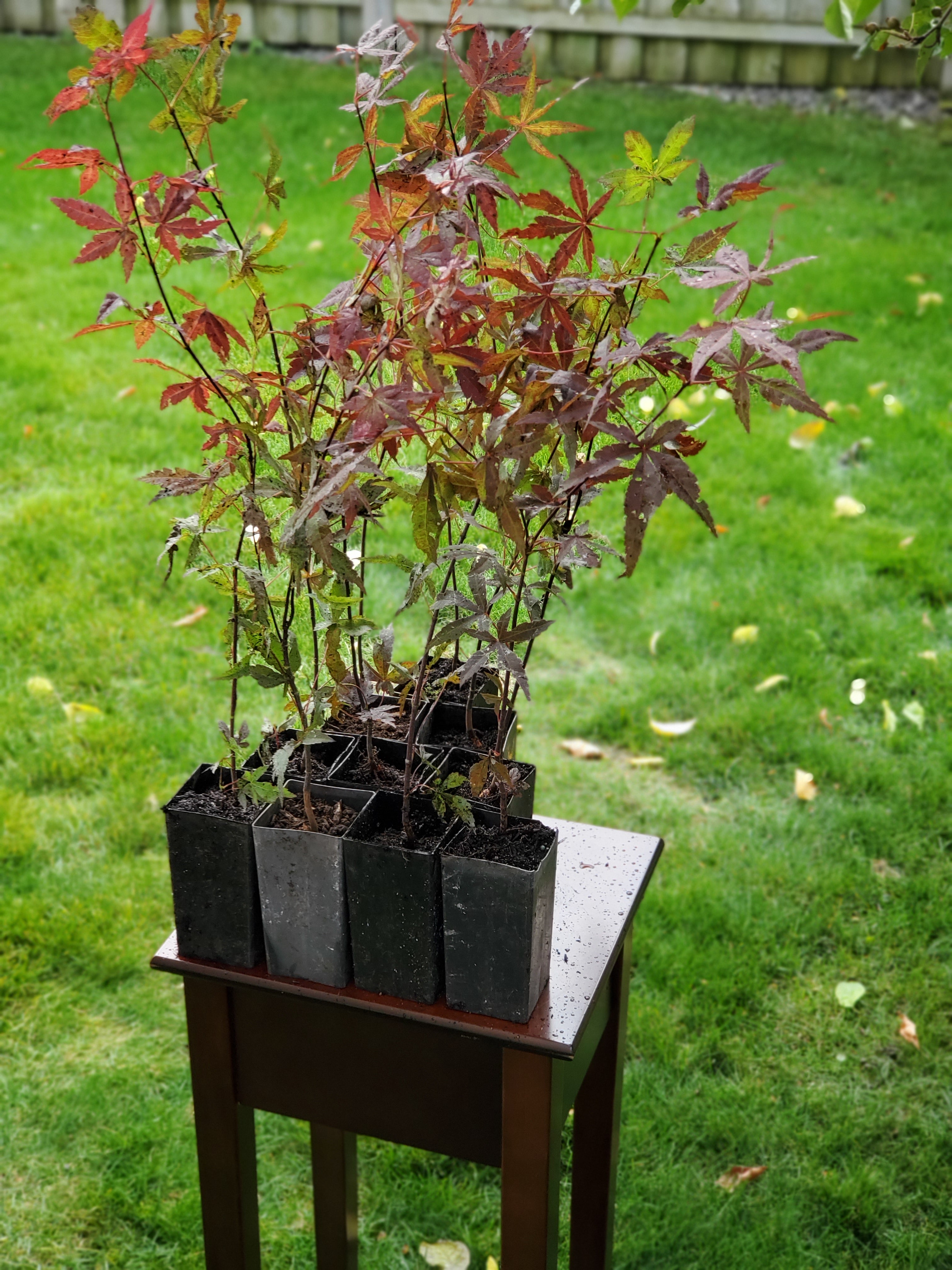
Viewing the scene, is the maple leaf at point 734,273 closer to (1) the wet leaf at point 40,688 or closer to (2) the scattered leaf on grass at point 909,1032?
(2) the scattered leaf on grass at point 909,1032

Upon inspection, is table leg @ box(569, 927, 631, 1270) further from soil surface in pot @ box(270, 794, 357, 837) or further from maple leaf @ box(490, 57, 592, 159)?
maple leaf @ box(490, 57, 592, 159)

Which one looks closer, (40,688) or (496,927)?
(496,927)

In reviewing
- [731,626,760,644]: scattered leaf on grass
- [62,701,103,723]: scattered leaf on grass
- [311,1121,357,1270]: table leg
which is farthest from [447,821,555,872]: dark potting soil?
[731,626,760,644]: scattered leaf on grass

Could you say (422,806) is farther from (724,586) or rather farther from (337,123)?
(337,123)

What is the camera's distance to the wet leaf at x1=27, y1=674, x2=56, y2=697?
306 centimetres

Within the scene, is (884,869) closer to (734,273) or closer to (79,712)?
(79,712)

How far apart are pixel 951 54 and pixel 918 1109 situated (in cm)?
164

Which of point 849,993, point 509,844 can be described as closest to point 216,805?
point 509,844

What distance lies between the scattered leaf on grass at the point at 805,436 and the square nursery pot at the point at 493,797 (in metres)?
3.18

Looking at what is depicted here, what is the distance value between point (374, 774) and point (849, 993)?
Result: 1.38 meters

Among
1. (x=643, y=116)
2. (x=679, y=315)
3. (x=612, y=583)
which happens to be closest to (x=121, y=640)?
(x=612, y=583)

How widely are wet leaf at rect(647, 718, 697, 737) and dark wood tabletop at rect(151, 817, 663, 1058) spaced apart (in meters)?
1.48

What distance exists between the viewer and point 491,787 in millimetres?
1311

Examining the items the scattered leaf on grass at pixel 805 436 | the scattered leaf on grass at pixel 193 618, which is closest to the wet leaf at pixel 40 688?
the scattered leaf on grass at pixel 193 618
